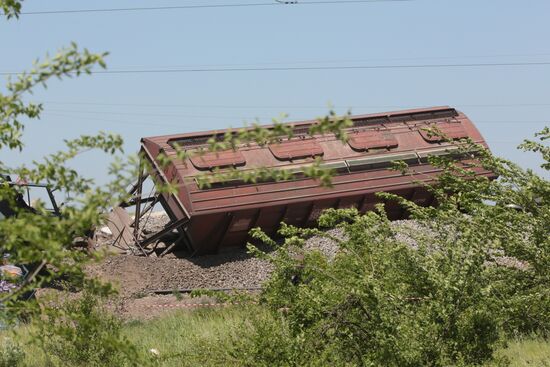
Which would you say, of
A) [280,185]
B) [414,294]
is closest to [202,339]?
[414,294]

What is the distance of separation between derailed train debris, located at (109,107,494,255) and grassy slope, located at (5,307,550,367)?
5835mm

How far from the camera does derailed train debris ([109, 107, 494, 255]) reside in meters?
20.9

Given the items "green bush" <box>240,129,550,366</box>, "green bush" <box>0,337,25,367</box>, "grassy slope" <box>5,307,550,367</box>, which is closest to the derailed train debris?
"grassy slope" <box>5,307,550,367</box>

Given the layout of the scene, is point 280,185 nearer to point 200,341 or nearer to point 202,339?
point 202,339

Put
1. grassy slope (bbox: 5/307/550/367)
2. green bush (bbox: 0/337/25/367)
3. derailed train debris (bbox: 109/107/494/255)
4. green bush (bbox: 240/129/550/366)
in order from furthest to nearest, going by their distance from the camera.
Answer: derailed train debris (bbox: 109/107/494/255) < green bush (bbox: 0/337/25/367) < grassy slope (bbox: 5/307/550/367) < green bush (bbox: 240/129/550/366)

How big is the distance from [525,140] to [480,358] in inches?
114

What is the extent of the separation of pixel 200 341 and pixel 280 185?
1263 centimetres

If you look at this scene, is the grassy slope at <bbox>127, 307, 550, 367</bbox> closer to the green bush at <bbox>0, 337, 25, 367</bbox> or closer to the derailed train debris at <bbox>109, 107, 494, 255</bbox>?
the green bush at <bbox>0, 337, 25, 367</bbox>

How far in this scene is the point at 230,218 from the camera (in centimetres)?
2111

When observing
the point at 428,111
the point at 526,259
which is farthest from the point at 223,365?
the point at 428,111

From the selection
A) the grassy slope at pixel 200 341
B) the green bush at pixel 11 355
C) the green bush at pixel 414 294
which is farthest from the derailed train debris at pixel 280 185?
the green bush at pixel 414 294

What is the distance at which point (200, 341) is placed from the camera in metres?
8.95

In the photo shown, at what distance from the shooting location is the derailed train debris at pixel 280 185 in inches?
822

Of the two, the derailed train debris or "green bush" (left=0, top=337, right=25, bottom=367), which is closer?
"green bush" (left=0, top=337, right=25, bottom=367)
